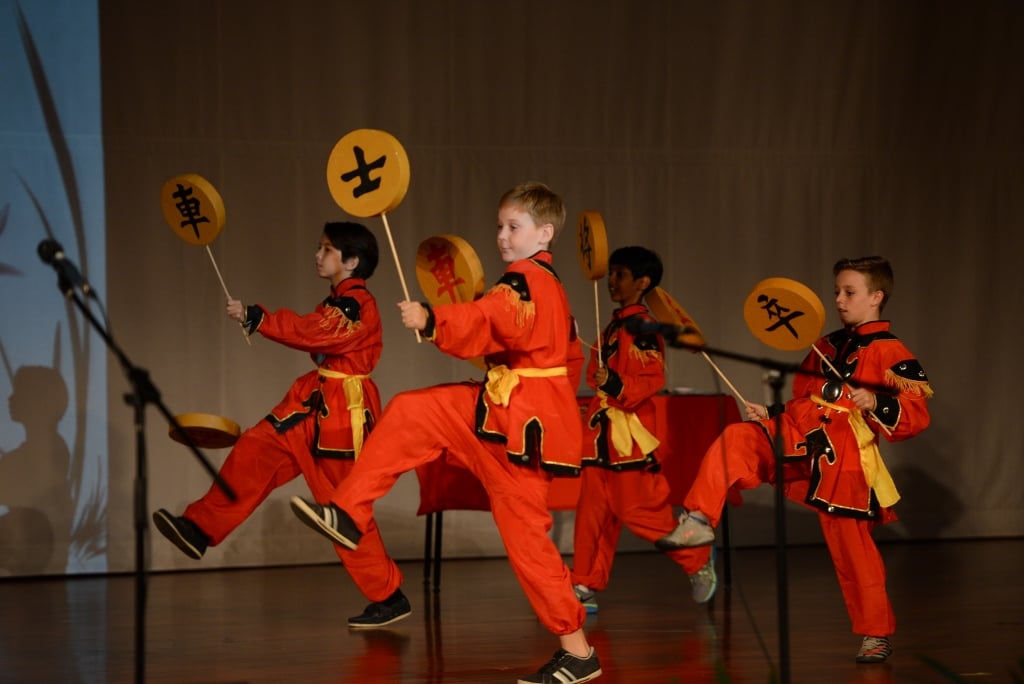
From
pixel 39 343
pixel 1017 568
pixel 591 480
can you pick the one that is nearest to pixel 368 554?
pixel 591 480

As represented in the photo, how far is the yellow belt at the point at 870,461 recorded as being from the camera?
149 inches

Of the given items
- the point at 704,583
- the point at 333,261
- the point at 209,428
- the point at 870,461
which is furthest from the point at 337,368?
the point at 870,461

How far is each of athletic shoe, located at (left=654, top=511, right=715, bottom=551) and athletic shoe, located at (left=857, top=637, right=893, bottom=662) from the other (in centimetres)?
68

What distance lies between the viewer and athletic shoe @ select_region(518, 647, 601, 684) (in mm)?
3314

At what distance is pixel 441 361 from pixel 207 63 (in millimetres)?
1900

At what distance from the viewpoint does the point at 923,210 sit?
6.73m

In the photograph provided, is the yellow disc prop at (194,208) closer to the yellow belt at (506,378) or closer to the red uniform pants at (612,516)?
the yellow belt at (506,378)

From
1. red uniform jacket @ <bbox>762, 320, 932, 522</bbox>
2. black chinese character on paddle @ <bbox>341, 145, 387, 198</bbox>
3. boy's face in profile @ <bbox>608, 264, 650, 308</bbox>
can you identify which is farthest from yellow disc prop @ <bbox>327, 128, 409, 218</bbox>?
boy's face in profile @ <bbox>608, 264, 650, 308</bbox>

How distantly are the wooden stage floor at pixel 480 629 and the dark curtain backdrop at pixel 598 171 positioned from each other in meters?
0.69

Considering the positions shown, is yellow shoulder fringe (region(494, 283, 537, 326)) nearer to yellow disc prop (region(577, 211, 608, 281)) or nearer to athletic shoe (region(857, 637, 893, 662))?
yellow disc prop (region(577, 211, 608, 281))

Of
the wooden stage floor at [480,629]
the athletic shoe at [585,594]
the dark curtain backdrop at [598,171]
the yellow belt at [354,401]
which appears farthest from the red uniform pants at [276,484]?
the dark curtain backdrop at [598,171]

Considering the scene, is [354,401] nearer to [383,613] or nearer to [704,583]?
[383,613]

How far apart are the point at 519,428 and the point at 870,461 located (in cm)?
123

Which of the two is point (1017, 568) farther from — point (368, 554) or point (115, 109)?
point (115, 109)
